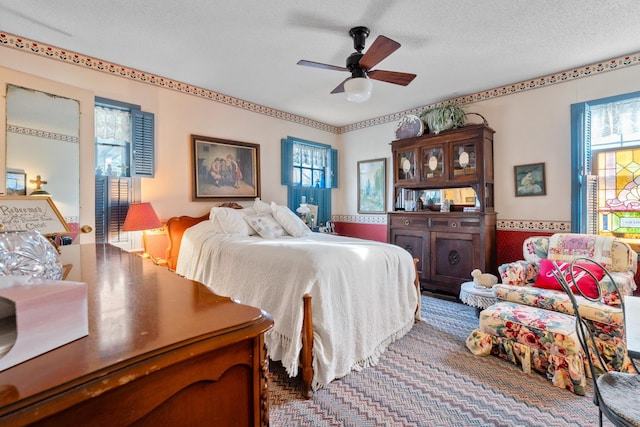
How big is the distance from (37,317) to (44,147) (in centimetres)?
285

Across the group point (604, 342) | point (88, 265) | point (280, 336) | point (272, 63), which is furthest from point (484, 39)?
point (88, 265)

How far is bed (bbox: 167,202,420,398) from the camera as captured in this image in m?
1.97

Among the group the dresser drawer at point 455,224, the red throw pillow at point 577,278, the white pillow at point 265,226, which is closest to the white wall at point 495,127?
the dresser drawer at point 455,224

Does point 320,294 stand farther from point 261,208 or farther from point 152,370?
point 261,208

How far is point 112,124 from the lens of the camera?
122 inches

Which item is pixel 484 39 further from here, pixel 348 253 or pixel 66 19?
pixel 66 19

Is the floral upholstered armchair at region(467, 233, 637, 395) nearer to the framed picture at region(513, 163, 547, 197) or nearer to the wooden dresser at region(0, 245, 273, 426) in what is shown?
the framed picture at region(513, 163, 547, 197)

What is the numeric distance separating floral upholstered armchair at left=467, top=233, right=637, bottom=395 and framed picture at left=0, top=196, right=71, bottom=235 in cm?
→ 283

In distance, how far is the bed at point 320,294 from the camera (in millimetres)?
1973

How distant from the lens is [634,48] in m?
2.82

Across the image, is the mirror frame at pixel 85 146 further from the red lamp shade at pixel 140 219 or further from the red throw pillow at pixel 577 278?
the red throw pillow at pixel 577 278

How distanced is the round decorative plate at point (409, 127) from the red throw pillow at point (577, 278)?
7.06 feet

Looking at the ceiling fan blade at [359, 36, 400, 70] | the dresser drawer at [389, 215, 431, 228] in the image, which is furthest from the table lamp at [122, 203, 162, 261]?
the dresser drawer at [389, 215, 431, 228]

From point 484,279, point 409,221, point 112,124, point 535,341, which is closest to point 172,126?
point 112,124
